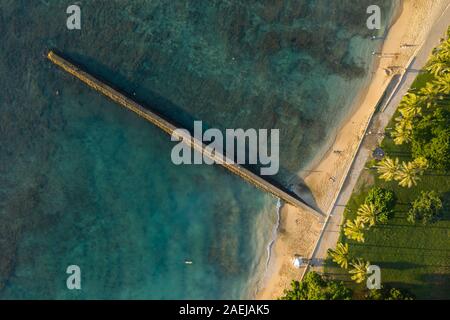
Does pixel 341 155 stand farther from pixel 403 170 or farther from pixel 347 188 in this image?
pixel 403 170

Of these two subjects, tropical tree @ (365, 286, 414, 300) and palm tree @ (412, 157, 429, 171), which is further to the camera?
tropical tree @ (365, 286, 414, 300)

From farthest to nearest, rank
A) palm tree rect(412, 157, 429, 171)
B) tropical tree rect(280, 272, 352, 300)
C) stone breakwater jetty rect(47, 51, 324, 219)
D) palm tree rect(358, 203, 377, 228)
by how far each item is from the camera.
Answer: stone breakwater jetty rect(47, 51, 324, 219), palm tree rect(358, 203, 377, 228), palm tree rect(412, 157, 429, 171), tropical tree rect(280, 272, 352, 300)

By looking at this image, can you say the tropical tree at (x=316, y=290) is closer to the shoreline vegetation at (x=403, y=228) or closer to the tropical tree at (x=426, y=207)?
the shoreline vegetation at (x=403, y=228)

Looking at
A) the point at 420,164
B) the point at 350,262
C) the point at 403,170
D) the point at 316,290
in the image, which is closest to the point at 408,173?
the point at 403,170

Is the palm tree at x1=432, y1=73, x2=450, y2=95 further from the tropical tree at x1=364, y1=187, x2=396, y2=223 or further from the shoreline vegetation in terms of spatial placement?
the tropical tree at x1=364, y1=187, x2=396, y2=223

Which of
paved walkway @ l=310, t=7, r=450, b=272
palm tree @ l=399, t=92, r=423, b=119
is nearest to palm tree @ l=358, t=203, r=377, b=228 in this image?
paved walkway @ l=310, t=7, r=450, b=272
